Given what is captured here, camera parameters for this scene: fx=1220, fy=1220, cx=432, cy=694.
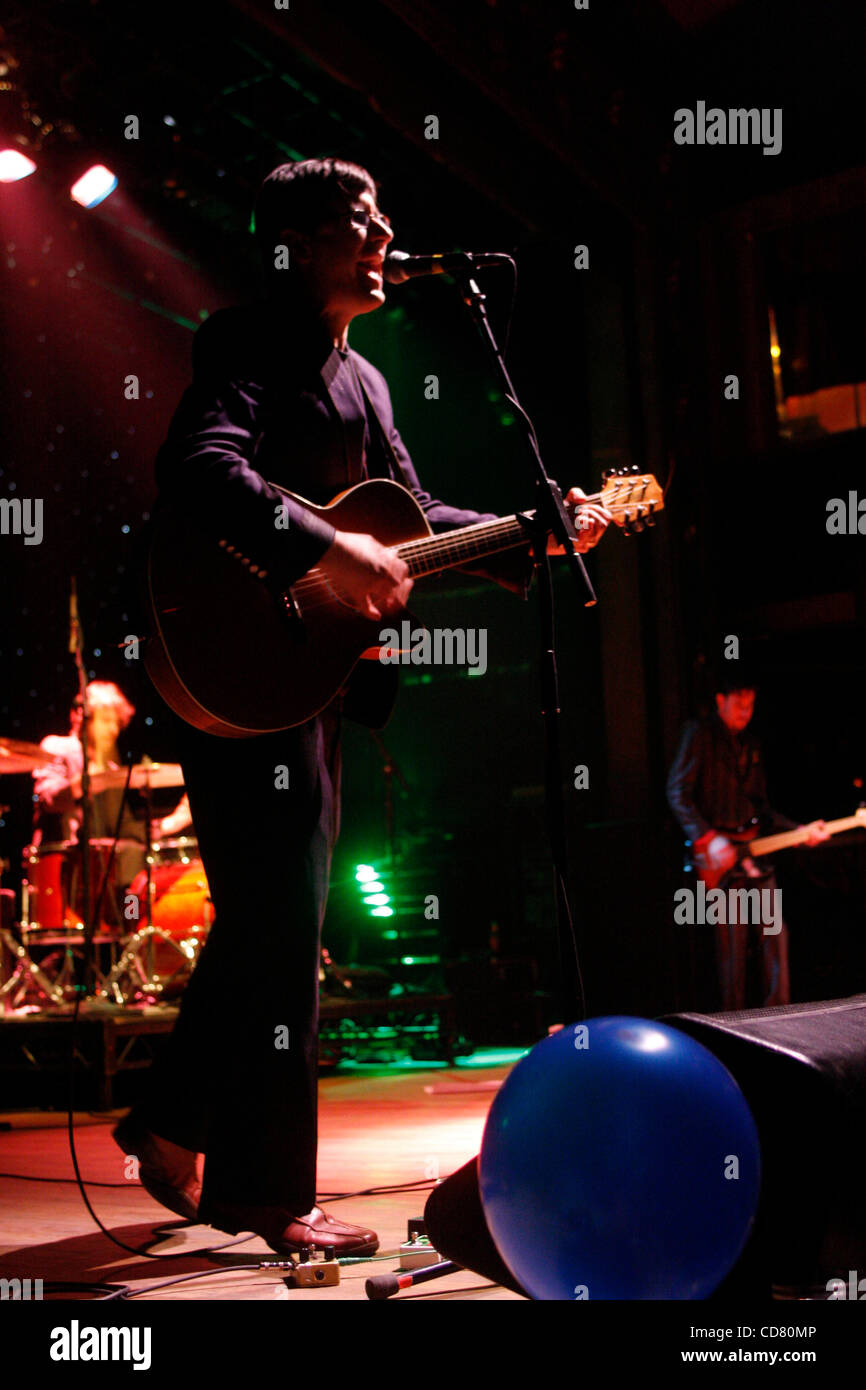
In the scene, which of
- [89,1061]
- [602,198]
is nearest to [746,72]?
[602,198]

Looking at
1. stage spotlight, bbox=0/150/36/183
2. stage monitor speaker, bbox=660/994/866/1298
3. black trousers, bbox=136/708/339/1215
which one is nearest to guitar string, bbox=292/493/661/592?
black trousers, bbox=136/708/339/1215

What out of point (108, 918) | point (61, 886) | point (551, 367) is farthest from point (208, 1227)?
point (551, 367)

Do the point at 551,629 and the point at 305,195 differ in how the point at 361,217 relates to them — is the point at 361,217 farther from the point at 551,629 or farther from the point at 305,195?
the point at 551,629

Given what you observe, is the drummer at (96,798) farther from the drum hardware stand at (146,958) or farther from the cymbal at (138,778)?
the drum hardware stand at (146,958)

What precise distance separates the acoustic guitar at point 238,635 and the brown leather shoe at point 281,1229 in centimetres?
83

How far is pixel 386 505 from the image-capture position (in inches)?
97.6

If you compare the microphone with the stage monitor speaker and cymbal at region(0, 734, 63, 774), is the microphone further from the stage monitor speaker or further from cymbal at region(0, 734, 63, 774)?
cymbal at region(0, 734, 63, 774)

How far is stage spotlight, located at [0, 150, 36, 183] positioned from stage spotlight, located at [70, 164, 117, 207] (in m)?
0.43

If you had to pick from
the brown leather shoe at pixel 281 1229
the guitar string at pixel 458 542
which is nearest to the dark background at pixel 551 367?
the guitar string at pixel 458 542

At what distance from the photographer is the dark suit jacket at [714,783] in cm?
652

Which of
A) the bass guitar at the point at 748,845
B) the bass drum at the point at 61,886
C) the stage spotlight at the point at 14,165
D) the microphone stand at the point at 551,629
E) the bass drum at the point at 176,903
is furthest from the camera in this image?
the bass drum at the point at 176,903

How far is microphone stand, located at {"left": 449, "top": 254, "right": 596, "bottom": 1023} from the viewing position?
79.1 inches

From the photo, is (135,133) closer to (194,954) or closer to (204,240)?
(204,240)

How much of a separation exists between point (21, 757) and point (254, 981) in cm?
480
